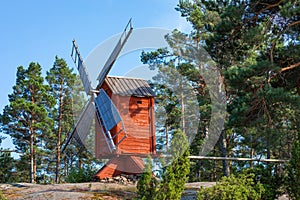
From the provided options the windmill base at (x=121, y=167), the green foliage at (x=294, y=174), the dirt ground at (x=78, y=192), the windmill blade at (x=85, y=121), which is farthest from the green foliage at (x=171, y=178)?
the windmill blade at (x=85, y=121)

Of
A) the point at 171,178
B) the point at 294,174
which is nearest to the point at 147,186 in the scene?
the point at 171,178

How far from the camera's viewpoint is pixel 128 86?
15812 millimetres

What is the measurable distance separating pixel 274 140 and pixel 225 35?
3.89m

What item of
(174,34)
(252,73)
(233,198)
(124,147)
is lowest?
(233,198)

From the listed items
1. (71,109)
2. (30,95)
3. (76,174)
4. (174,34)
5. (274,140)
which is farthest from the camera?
(71,109)

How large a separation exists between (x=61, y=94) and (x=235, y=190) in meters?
19.4

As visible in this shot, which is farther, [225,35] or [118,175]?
[118,175]

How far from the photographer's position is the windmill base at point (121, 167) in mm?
15320

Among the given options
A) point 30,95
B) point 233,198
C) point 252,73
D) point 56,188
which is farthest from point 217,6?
point 30,95

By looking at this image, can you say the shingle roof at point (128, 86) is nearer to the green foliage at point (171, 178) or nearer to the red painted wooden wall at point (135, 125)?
the red painted wooden wall at point (135, 125)

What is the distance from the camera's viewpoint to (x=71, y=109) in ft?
92.4

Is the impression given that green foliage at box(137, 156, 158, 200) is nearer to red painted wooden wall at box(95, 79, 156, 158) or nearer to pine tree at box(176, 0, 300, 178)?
pine tree at box(176, 0, 300, 178)

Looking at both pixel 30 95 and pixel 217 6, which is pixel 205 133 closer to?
pixel 217 6

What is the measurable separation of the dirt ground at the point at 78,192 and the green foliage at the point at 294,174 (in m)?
1.85
